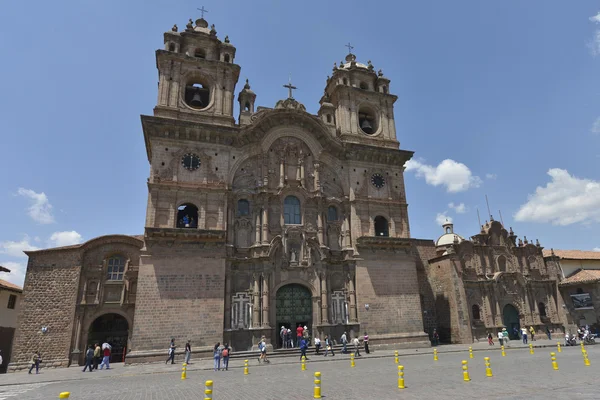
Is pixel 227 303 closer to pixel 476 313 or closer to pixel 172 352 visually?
pixel 172 352

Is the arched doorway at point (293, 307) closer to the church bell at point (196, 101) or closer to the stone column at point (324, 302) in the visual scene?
the stone column at point (324, 302)

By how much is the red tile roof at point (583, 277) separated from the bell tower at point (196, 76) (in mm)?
34736

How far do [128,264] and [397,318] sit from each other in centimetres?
1951

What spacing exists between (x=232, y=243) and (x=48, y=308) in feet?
40.2

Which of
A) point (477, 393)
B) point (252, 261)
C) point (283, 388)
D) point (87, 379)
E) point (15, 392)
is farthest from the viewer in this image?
point (252, 261)

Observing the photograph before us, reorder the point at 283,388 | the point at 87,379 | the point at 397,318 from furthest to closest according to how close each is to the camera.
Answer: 1. the point at 397,318
2. the point at 87,379
3. the point at 283,388

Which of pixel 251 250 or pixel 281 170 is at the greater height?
pixel 281 170

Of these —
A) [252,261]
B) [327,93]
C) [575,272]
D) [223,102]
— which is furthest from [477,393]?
[575,272]

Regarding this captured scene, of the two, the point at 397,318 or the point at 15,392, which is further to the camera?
the point at 397,318

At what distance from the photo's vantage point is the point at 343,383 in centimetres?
1302

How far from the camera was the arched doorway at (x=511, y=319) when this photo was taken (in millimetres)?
33531

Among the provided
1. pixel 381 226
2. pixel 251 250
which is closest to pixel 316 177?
pixel 381 226

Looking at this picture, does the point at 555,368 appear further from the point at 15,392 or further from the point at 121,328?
the point at 121,328

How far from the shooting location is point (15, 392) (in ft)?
45.8
